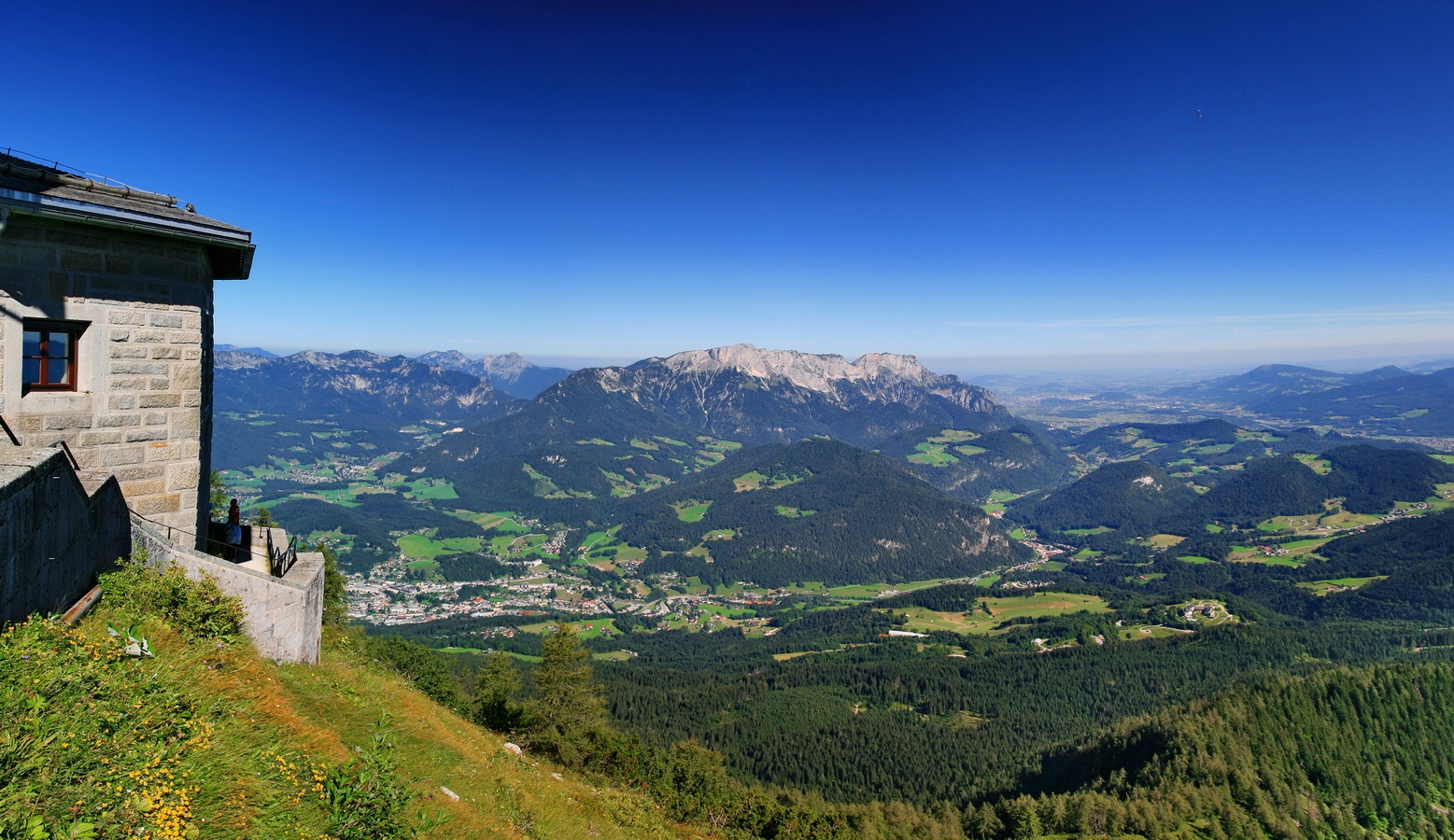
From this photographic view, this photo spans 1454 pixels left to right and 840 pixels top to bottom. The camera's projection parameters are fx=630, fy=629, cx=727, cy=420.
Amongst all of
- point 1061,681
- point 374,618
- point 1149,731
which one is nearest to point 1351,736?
point 1149,731

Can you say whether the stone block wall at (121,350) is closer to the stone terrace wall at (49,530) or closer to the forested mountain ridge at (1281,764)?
the stone terrace wall at (49,530)

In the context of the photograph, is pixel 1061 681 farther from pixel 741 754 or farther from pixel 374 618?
pixel 374 618

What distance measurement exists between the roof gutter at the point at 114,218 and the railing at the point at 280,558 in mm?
8326

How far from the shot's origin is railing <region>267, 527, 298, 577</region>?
16828 mm

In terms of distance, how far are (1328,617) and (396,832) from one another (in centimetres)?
27208

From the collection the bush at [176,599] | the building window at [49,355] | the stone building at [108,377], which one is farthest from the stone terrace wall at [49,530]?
the building window at [49,355]

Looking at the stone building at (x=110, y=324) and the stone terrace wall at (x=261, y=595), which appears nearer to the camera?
the stone building at (x=110, y=324)

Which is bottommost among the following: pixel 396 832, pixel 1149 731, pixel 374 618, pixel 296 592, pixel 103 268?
pixel 374 618

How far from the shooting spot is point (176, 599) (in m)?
12.5

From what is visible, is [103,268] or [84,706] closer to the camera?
[84,706]

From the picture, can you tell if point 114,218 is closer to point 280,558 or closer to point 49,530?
point 49,530

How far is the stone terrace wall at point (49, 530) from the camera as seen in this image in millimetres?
9164

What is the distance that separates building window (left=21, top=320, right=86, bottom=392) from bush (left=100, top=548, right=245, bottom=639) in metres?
3.81

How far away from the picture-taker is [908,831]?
71875 mm
